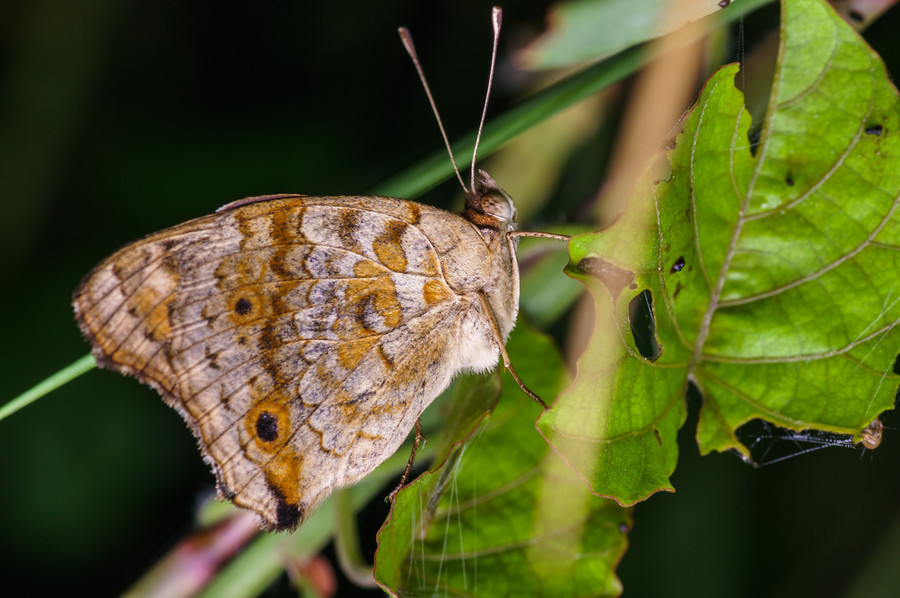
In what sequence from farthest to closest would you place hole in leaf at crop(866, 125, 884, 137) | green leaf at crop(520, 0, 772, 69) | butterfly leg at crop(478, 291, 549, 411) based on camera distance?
1. green leaf at crop(520, 0, 772, 69)
2. butterfly leg at crop(478, 291, 549, 411)
3. hole in leaf at crop(866, 125, 884, 137)

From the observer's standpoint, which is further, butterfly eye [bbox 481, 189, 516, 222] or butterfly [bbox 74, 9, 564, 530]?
butterfly eye [bbox 481, 189, 516, 222]

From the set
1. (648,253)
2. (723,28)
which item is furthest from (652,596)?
(723,28)

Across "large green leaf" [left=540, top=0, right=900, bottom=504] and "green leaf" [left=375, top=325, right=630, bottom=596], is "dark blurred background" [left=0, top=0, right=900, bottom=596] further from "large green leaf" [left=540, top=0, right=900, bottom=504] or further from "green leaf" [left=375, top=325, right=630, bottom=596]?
"large green leaf" [left=540, top=0, right=900, bottom=504]

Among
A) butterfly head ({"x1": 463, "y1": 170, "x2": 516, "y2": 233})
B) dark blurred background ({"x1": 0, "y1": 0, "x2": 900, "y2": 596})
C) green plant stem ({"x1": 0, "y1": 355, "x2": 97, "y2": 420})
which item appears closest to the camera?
green plant stem ({"x1": 0, "y1": 355, "x2": 97, "y2": 420})

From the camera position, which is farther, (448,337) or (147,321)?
(448,337)

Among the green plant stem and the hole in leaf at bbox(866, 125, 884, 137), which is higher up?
the green plant stem

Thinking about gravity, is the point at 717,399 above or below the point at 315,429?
below

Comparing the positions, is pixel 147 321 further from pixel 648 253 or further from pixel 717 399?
pixel 717 399

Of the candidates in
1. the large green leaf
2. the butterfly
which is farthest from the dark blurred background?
the large green leaf
